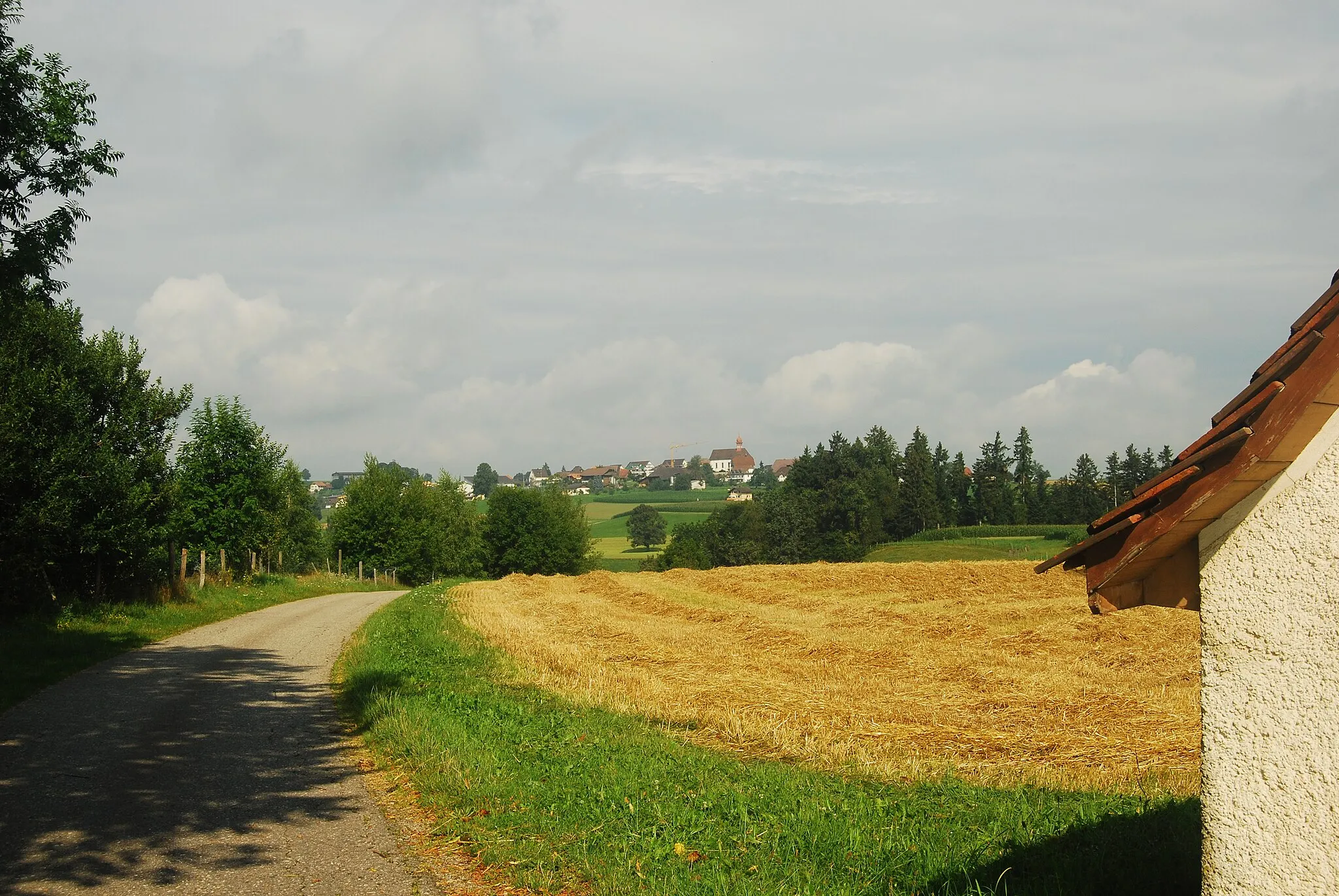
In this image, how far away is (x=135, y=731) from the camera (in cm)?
1030

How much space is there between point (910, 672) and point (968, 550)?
4941 cm

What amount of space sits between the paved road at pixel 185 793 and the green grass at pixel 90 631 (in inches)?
20.9

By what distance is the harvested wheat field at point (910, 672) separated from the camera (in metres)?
8.66

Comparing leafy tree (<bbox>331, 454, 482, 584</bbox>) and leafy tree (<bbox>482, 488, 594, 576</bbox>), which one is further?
leafy tree (<bbox>482, 488, 594, 576</bbox>)

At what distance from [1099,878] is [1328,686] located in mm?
2258

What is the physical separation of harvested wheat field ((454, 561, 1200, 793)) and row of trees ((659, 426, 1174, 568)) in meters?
59.1

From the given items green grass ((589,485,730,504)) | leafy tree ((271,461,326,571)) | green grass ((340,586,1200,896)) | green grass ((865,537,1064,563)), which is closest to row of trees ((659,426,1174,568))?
green grass ((865,537,1064,563))

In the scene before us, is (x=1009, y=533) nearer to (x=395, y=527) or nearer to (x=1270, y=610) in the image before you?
(x=395, y=527)

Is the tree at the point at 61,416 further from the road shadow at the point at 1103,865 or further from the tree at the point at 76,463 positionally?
the road shadow at the point at 1103,865

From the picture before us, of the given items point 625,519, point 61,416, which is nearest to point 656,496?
point 625,519

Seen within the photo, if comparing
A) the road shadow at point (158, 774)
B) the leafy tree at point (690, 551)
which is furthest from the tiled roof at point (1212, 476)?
the leafy tree at point (690, 551)

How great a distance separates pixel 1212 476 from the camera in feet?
11.9

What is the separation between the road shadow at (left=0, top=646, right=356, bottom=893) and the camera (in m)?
6.54

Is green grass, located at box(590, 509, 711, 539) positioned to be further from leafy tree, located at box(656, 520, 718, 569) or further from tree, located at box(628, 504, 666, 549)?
leafy tree, located at box(656, 520, 718, 569)
